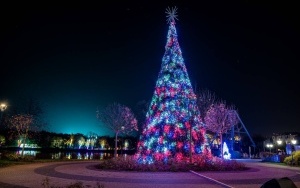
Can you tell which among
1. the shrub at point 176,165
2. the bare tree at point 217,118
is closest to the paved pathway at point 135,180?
the shrub at point 176,165

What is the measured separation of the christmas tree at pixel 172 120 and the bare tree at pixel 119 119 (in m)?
20.9

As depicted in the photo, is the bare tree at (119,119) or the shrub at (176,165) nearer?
the shrub at (176,165)

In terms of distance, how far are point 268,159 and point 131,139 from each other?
103m

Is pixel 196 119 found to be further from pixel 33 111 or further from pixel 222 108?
pixel 33 111

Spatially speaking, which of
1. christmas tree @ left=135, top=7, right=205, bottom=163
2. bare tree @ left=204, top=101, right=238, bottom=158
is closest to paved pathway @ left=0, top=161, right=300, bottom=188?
christmas tree @ left=135, top=7, right=205, bottom=163

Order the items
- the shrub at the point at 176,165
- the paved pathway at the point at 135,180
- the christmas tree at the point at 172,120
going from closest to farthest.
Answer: the paved pathway at the point at 135,180 < the shrub at the point at 176,165 < the christmas tree at the point at 172,120

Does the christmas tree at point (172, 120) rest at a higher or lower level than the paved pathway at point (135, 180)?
higher

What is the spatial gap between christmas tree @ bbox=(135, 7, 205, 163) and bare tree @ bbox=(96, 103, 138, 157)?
2092 cm

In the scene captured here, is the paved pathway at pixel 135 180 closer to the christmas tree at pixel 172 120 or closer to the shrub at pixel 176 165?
the shrub at pixel 176 165

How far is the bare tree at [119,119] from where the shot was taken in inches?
1759

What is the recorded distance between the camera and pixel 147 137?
75.7ft

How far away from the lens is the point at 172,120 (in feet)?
74.6

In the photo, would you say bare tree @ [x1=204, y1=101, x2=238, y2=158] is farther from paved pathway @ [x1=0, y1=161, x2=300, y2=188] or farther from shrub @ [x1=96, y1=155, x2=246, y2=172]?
paved pathway @ [x1=0, y1=161, x2=300, y2=188]

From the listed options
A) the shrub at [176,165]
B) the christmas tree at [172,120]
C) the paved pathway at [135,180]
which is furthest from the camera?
the christmas tree at [172,120]
